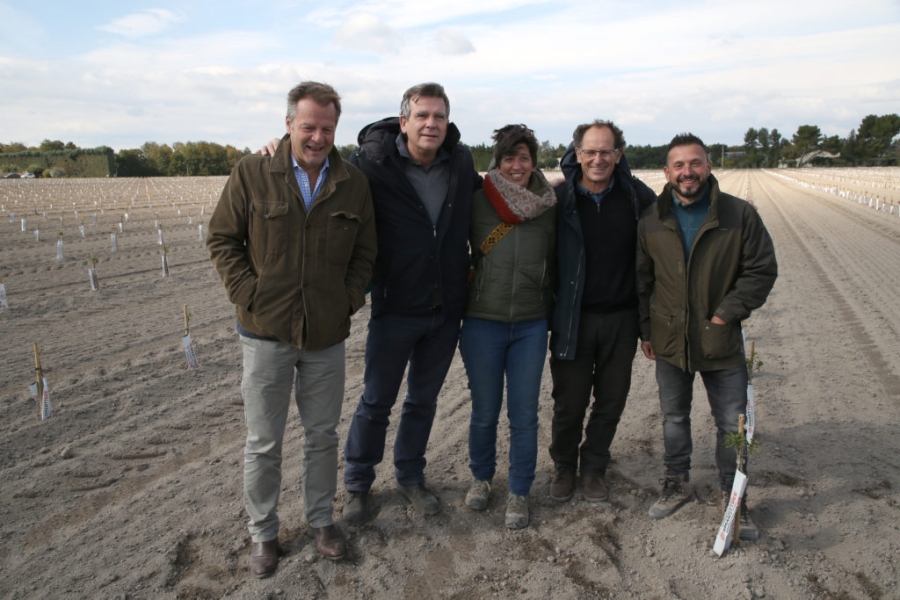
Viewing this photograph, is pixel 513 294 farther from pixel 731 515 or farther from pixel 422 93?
pixel 731 515

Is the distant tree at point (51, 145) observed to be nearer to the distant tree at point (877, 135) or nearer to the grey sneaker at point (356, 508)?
the grey sneaker at point (356, 508)

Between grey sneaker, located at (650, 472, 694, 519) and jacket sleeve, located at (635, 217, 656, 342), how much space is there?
2.70 ft

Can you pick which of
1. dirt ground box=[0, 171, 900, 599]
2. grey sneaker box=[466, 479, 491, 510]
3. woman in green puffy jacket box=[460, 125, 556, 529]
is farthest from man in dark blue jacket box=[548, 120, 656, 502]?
dirt ground box=[0, 171, 900, 599]

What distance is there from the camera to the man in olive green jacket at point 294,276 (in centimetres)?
276

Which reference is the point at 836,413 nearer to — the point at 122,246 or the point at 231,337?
the point at 231,337

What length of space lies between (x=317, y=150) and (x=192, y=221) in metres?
22.5

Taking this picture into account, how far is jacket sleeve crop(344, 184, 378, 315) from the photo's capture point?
2.98m

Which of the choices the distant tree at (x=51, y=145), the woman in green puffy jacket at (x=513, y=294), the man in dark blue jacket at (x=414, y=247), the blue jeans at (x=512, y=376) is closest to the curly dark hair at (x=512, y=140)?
the woman in green puffy jacket at (x=513, y=294)

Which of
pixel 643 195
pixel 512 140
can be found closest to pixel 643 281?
pixel 643 195

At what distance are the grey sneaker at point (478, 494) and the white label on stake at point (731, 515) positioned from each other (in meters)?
1.23

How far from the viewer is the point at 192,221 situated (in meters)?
23.2

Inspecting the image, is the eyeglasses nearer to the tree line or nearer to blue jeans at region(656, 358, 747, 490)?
blue jeans at region(656, 358, 747, 490)

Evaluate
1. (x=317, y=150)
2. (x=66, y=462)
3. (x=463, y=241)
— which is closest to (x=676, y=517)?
(x=463, y=241)

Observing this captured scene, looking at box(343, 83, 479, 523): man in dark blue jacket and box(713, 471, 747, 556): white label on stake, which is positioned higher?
box(343, 83, 479, 523): man in dark blue jacket
